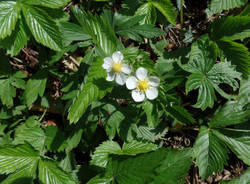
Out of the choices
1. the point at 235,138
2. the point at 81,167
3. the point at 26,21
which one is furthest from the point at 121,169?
the point at 26,21

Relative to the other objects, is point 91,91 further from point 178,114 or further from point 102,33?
point 178,114

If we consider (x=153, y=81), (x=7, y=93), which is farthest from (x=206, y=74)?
(x=7, y=93)

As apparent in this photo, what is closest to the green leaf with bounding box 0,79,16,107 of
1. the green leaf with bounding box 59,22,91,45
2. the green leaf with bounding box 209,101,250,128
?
the green leaf with bounding box 59,22,91,45

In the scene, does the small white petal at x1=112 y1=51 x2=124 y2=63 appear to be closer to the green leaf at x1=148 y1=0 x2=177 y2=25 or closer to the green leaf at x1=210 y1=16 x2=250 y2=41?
the green leaf at x1=148 y1=0 x2=177 y2=25

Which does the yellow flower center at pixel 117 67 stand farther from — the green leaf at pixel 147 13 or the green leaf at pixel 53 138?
the green leaf at pixel 53 138

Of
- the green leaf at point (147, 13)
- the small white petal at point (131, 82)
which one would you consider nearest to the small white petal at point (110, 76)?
the small white petal at point (131, 82)

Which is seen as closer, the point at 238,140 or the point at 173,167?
the point at 173,167
